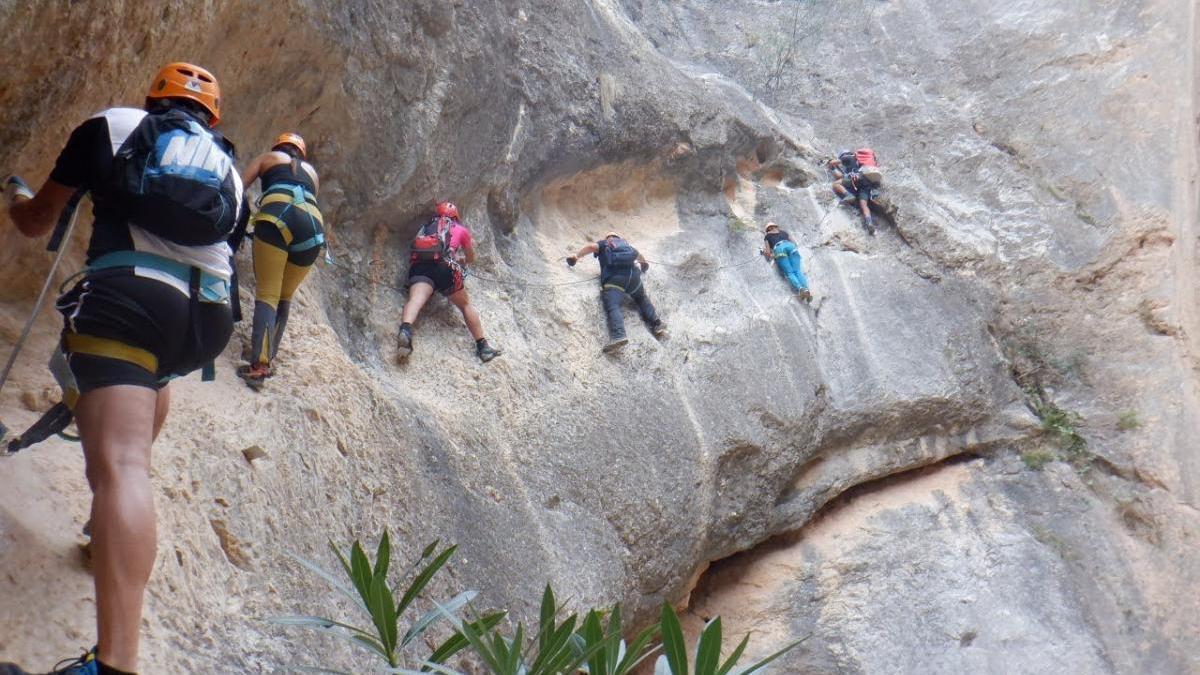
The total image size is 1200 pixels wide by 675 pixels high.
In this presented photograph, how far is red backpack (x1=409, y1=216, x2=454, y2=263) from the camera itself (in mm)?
6910

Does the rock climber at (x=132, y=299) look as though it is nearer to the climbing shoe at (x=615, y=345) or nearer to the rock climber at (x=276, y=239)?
the rock climber at (x=276, y=239)

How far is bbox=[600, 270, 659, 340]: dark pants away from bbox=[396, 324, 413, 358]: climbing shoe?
7.48 ft

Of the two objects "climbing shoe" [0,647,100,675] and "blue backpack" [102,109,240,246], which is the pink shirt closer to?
"blue backpack" [102,109,240,246]

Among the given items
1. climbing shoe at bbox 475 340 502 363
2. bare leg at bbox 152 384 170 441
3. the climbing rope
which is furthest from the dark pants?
bare leg at bbox 152 384 170 441

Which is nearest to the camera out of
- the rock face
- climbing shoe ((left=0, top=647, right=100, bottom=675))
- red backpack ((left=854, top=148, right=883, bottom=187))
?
climbing shoe ((left=0, top=647, right=100, bottom=675))

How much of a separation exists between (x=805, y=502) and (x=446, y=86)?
17.5ft

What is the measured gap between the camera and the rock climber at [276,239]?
495cm

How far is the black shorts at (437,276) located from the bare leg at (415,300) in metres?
0.05

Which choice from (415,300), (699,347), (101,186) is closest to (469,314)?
(415,300)

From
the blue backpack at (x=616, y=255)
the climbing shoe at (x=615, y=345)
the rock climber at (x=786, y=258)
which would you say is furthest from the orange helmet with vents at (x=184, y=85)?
the rock climber at (x=786, y=258)

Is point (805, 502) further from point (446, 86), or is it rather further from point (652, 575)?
point (446, 86)

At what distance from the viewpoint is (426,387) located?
6.60 m

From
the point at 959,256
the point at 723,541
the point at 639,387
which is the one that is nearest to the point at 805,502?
the point at 723,541

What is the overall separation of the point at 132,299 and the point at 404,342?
12.8 ft
